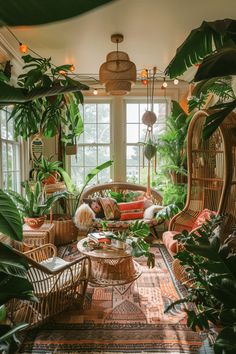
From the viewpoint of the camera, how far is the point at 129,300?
8.68ft

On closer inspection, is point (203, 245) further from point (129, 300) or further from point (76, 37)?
point (76, 37)

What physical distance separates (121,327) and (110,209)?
2.29 m

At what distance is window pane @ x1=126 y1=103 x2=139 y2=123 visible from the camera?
5168mm

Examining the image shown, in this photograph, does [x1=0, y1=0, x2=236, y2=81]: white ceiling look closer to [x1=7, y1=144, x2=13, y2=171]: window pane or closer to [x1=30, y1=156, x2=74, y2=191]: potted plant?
[x1=7, y1=144, x2=13, y2=171]: window pane

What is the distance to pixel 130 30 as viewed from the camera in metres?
2.95

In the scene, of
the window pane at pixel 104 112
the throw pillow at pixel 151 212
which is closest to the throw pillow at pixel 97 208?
the throw pillow at pixel 151 212

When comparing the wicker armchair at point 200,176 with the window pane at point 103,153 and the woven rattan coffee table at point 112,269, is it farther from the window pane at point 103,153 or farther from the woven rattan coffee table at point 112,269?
the window pane at point 103,153

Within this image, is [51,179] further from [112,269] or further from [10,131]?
[112,269]

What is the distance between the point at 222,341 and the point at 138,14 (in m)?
2.77

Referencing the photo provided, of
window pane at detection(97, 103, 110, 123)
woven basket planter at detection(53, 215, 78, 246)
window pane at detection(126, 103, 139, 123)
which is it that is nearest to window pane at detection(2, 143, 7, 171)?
woven basket planter at detection(53, 215, 78, 246)

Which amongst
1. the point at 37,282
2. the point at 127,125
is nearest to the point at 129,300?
the point at 37,282

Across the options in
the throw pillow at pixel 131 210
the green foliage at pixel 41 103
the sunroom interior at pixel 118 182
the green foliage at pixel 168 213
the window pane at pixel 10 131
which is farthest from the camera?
the throw pillow at pixel 131 210

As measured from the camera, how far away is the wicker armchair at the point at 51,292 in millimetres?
2035

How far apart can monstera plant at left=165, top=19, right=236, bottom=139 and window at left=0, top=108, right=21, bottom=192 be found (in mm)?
2576
